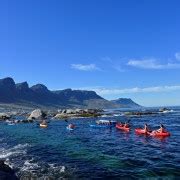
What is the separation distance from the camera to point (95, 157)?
1499 inches

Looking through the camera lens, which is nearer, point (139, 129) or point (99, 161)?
point (99, 161)

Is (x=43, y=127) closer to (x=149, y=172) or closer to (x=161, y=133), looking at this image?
(x=161, y=133)

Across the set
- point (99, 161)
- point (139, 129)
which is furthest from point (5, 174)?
point (139, 129)

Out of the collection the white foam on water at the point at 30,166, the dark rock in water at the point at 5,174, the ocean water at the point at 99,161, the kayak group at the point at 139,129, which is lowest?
the white foam on water at the point at 30,166

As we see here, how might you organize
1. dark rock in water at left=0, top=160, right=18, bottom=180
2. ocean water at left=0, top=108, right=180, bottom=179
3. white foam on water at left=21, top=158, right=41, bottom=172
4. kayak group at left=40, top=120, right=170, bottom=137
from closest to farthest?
dark rock in water at left=0, top=160, right=18, bottom=180, ocean water at left=0, top=108, right=180, bottom=179, white foam on water at left=21, top=158, right=41, bottom=172, kayak group at left=40, top=120, right=170, bottom=137

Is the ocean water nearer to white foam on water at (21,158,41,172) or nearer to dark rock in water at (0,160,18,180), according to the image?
white foam on water at (21,158,41,172)

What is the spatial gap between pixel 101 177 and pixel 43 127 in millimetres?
62562

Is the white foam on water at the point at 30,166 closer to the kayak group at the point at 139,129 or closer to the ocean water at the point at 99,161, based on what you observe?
the ocean water at the point at 99,161

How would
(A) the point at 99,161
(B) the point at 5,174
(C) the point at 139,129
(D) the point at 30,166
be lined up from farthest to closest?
(C) the point at 139,129
(A) the point at 99,161
(D) the point at 30,166
(B) the point at 5,174

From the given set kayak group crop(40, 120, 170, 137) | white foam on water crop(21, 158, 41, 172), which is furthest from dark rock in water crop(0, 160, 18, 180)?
kayak group crop(40, 120, 170, 137)

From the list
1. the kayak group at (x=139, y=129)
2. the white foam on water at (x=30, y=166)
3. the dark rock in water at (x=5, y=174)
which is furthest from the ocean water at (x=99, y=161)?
the kayak group at (x=139, y=129)

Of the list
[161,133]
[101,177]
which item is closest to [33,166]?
[101,177]

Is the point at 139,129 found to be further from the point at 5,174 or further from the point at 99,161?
the point at 5,174

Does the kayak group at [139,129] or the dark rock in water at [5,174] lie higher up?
the kayak group at [139,129]
